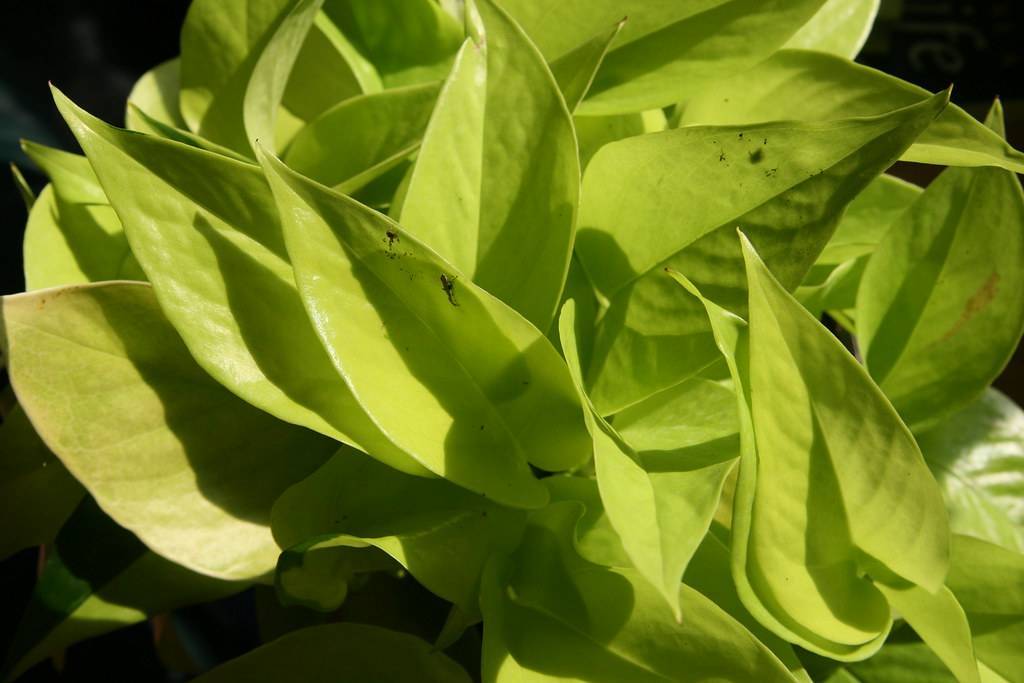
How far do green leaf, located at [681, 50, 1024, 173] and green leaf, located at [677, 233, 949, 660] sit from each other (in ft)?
0.24

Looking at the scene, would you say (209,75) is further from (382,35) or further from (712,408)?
(712,408)

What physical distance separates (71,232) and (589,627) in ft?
0.51

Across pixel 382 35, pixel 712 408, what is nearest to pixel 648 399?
pixel 712 408

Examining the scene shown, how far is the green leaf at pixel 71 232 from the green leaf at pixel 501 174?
0.27ft

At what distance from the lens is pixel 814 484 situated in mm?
176

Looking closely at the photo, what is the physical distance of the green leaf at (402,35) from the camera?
242 mm

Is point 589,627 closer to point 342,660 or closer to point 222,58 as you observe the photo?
point 342,660

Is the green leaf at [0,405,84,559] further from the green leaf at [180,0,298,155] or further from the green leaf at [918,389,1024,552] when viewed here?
the green leaf at [918,389,1024,552]

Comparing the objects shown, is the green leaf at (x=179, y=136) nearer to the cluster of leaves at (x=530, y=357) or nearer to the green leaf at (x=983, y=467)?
the cluster of leaves at (x=530, y=357)

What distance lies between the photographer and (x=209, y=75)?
250 mm

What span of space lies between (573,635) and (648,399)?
6 cm

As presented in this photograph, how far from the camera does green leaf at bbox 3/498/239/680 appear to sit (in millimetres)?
224

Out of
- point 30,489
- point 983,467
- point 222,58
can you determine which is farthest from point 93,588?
point 983,467

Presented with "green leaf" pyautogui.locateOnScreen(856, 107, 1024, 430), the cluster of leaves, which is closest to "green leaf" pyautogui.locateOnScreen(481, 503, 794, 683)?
the cluster of leaves
